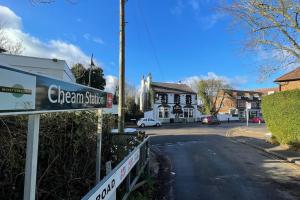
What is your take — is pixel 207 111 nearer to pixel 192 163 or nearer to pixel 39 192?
pixel 192 163

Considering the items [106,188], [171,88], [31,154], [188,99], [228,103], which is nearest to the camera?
[31,154]

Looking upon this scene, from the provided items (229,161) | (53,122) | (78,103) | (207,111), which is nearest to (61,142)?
(53,122)

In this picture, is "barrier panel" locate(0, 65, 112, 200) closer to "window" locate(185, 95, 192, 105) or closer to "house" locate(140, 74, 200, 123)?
"house" locate(140, 74, 200, 123)

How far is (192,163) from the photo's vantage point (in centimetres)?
1341

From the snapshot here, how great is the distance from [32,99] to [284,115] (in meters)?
19.0

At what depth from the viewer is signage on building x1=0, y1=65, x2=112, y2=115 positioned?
2072 millimetres

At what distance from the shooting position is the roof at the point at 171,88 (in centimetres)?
6418

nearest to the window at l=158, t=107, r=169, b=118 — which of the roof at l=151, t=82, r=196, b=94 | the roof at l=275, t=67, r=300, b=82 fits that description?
the roof at l=151, t=82, r=196, b=94

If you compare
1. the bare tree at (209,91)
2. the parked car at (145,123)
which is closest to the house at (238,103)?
the bare tree at (209,91)

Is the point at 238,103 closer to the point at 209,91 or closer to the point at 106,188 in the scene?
the point at 209,91

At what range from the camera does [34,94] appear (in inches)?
96.0

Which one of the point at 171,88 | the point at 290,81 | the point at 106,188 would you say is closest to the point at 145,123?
the point at 171,88

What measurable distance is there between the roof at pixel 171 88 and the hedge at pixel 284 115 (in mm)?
41877

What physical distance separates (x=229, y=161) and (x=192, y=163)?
1836 mm
